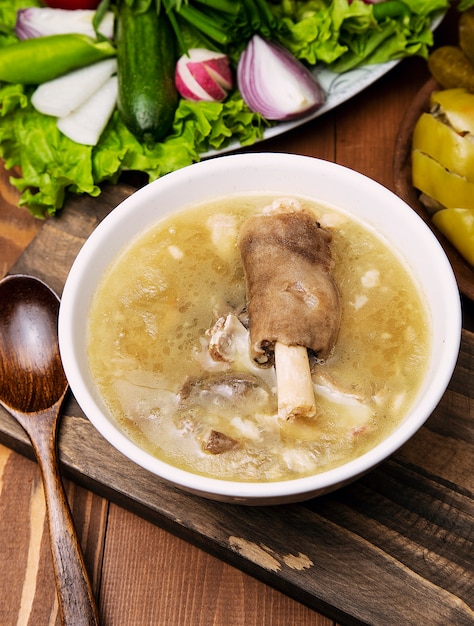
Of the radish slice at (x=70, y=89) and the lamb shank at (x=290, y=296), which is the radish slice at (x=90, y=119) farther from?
the lamb shank at (x=290, y=296)

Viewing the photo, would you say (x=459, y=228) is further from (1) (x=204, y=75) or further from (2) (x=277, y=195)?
(1) (x=204, y=75)

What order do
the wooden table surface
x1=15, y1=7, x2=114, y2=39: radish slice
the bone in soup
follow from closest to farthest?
the bone in soup → the wooden table surface → x1=15, y1=7, x2=114, y2=39: radish slice

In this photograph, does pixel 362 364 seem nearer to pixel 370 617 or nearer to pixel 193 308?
pixel 193 308

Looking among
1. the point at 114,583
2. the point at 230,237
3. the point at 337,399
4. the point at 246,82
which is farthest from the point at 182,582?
the point at 246,82

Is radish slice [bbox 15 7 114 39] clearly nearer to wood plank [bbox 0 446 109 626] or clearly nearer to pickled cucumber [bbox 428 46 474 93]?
pickled cucumber [bbox 428 46 474 93]

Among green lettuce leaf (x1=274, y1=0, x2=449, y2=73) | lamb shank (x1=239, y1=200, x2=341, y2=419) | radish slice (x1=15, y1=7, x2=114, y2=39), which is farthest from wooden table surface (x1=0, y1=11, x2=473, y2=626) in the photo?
radish slice (x1=15, y1=7, x2=114, y2=39)

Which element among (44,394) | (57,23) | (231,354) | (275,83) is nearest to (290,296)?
(231,354)
